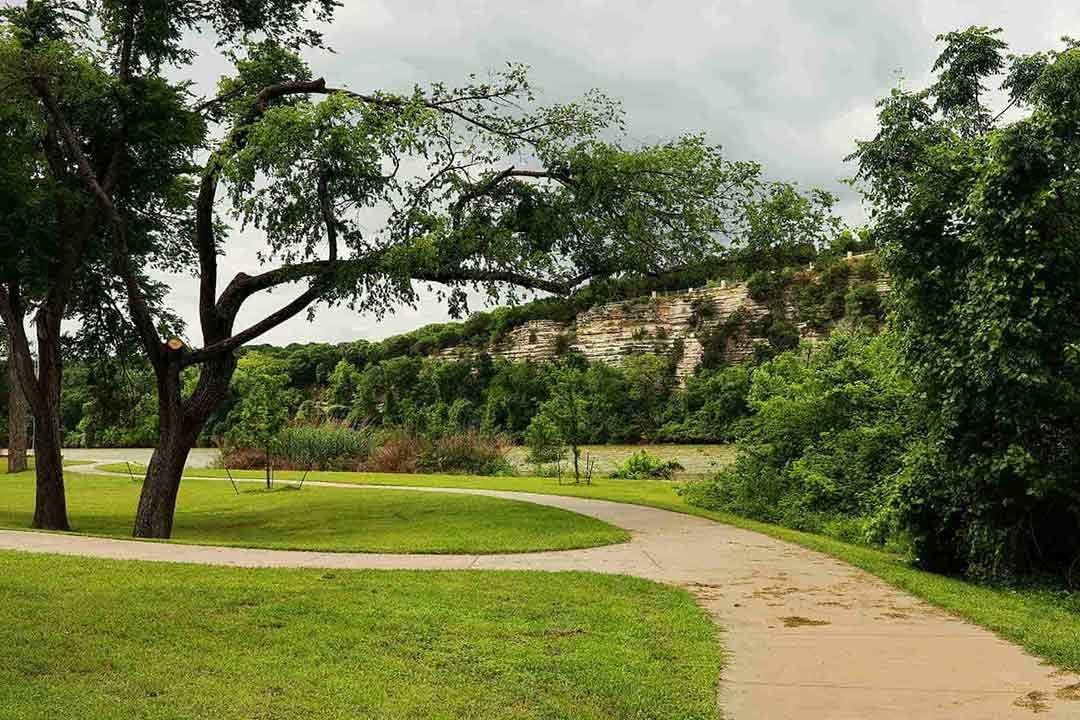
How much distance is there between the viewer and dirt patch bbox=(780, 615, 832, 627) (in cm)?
657

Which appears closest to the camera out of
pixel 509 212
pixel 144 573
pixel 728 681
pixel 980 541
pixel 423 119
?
pixel 728 681

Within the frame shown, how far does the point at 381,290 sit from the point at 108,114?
5.85 meters

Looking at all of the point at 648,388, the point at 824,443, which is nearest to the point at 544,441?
the point at 824,443

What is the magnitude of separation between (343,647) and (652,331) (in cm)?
6186

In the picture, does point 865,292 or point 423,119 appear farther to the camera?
point 865,292

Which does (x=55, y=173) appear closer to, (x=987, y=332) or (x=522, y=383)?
(x=987, y=332)

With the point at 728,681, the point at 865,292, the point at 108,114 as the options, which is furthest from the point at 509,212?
the point at 865,292

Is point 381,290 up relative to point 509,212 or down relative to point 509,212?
down

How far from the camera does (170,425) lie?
14727mm

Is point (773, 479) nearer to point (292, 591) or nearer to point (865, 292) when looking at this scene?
point (292, 591)

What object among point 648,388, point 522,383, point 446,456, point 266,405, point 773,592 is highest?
point 522,383

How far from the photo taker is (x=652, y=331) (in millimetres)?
66438

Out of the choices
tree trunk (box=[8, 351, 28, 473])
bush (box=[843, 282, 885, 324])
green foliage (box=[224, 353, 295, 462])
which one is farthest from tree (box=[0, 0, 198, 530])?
bush (box=[843, 282, 885, 324])

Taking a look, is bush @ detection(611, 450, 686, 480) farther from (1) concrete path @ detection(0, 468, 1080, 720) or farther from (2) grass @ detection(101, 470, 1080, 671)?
(1) concrete path @ detection(0, 468, 1080, 720)
